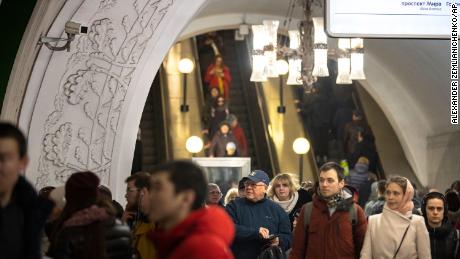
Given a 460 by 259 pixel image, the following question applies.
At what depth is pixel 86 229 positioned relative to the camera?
15.4ft

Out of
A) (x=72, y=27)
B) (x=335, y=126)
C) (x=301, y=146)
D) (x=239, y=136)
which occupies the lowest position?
(x=301, y=146)

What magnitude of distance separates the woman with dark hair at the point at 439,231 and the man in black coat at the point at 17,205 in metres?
3.98

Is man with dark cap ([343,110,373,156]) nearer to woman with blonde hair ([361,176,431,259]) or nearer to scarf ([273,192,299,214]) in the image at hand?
scarf ([273,192,299,214])

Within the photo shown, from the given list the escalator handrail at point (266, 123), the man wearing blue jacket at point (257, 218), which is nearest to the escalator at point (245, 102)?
the escalator handrail at point (266, 123)

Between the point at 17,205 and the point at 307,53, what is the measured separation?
8513mm

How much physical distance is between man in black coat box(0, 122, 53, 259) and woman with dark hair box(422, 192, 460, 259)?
13.1 ft

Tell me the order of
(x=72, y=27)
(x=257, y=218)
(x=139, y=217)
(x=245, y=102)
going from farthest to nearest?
(x=245, y=102), (x=72, y=27), (x=257, y=218), (x=139, y=217)

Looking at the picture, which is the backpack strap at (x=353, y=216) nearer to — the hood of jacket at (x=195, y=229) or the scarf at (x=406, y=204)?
the scarf at (x=406, y=204)

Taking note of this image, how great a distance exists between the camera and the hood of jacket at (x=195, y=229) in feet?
11.7

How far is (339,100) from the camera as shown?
2038cm

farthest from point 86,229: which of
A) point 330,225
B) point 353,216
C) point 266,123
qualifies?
point 266,123

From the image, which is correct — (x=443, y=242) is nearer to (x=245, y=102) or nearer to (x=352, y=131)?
(x=352, y=131)

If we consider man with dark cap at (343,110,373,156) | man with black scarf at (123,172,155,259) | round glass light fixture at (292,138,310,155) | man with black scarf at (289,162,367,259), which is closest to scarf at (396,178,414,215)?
man with black scarf at (289,162,367,259)

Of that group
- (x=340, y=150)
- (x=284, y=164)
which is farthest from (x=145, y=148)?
(x=340, y=150)
